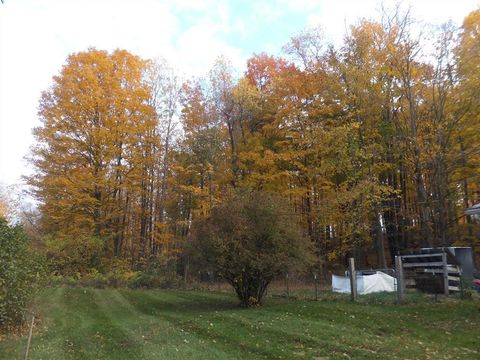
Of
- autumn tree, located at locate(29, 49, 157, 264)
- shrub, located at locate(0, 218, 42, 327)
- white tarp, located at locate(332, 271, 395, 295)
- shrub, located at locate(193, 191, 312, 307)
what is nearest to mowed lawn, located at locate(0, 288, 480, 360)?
shrub, located at locate(0, 218, 42, 327)

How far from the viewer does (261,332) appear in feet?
29.3

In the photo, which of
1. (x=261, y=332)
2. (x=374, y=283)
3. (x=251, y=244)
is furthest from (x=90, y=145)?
(x=261, y=332)

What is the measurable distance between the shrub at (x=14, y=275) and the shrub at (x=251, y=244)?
4614mm

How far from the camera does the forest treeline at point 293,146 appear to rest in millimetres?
20094

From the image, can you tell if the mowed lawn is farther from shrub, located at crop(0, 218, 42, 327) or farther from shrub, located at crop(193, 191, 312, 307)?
shrub, located at crop(193, 191, 312, 307)

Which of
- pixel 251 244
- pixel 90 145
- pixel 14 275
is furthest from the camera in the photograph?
pixel 90 145

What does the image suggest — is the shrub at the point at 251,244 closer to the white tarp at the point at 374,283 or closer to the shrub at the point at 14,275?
the white tarp at the point at 374,283

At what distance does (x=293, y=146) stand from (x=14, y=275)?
694 inches

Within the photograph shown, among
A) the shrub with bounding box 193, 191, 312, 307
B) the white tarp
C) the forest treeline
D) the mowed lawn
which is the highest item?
the forest treeline

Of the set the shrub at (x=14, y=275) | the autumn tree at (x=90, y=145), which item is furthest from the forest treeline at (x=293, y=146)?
the shrub at (x=14, y=275)

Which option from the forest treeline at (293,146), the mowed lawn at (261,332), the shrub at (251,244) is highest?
the forest treeline at (293,146)

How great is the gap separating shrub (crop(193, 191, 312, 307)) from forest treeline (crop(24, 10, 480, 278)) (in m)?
5.84

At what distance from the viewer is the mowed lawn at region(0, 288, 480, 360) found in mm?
7445

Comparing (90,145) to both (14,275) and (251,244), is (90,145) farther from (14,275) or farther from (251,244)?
(14,275)
